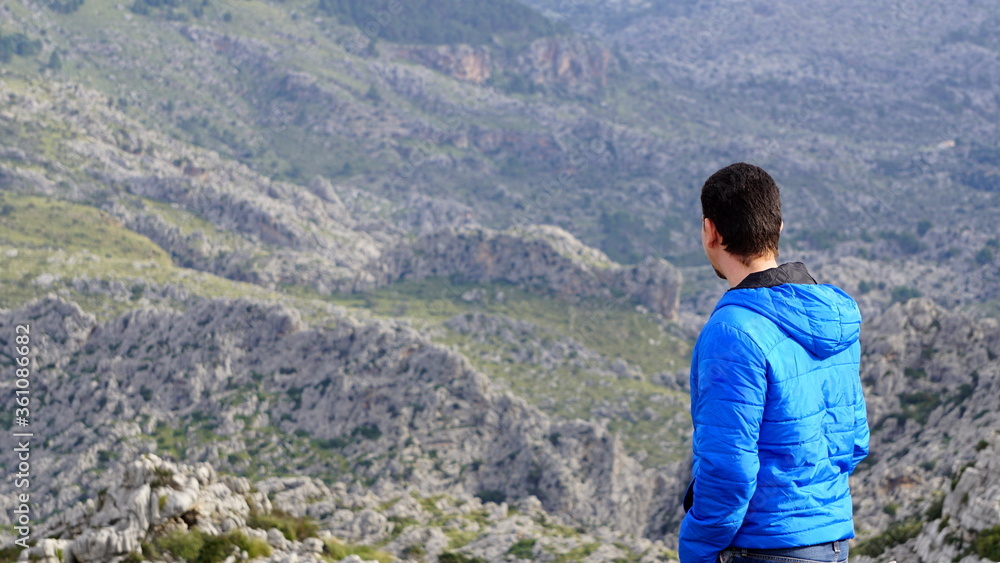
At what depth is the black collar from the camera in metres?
8.38

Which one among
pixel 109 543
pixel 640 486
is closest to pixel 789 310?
pixel 109 543

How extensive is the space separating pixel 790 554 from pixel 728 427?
143 cm

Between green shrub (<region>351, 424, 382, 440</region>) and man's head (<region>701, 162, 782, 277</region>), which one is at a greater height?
man's head (<region>701, 162, 782, 277</region>)

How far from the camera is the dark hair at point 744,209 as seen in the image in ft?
27.5

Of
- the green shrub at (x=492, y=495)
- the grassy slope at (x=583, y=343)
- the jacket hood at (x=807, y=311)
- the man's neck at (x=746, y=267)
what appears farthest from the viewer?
the grassy slope at (x=583, y=343)

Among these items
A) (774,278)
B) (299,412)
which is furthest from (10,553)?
(299,412)

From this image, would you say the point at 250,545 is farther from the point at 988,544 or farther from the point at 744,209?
the point at 744,209

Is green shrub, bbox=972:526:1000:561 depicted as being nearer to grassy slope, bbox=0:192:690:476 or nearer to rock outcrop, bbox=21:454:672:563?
rock outcrop, bbox=21:454:672:563

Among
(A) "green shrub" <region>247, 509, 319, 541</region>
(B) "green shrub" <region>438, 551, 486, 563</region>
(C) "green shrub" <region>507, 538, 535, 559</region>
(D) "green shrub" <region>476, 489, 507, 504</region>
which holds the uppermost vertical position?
(A) "green shrub" <region>247, 509, 319, 541</region>

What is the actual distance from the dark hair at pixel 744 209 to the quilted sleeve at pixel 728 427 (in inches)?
Answer: 37.9

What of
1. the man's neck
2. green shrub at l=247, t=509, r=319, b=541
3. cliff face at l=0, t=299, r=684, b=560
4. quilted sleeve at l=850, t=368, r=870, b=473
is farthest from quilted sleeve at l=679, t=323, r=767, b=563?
cliff face at l=0, t=299, r=684, b=560

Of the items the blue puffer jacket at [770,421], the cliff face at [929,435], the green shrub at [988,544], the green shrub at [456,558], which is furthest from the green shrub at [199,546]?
the green shrub at [456,558]

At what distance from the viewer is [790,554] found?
8.24 m

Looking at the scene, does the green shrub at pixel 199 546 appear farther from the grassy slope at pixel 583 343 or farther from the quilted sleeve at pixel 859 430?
the grassy slope at pixel 583 343
